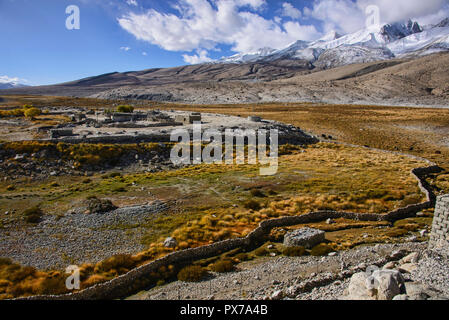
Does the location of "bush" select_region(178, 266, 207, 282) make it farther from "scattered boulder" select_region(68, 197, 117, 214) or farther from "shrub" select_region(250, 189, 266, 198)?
"shrub" select_region(250, 189, 266, 198)

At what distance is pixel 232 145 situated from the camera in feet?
127

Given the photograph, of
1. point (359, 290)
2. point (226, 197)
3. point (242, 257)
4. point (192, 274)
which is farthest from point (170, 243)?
point (359, 290)

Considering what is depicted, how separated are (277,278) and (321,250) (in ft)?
11.0

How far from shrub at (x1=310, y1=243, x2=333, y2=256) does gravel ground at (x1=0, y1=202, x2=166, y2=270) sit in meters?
8.76

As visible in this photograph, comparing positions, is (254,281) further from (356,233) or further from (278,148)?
(278,148)

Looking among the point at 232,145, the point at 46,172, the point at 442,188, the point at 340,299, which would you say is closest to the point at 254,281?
the point at 340,299

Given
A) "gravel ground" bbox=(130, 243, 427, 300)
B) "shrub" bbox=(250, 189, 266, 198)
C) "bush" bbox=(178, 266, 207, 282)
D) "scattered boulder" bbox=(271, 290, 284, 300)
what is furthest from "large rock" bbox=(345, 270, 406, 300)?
"shrub" bbox=(250, 189, 266, 198)

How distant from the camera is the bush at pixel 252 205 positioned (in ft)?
66.0

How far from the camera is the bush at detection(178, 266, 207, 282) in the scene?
12133 mm

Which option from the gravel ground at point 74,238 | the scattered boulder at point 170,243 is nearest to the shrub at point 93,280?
the gravel ground at point 74,238

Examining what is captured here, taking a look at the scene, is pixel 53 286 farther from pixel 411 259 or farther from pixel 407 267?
pixel 411 259

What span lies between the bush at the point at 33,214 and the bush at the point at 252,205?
13.3 meters

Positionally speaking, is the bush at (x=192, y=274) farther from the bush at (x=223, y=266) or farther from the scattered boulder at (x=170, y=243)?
the scattered boulder at (x=170, y=243)

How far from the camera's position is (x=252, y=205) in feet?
66.8
